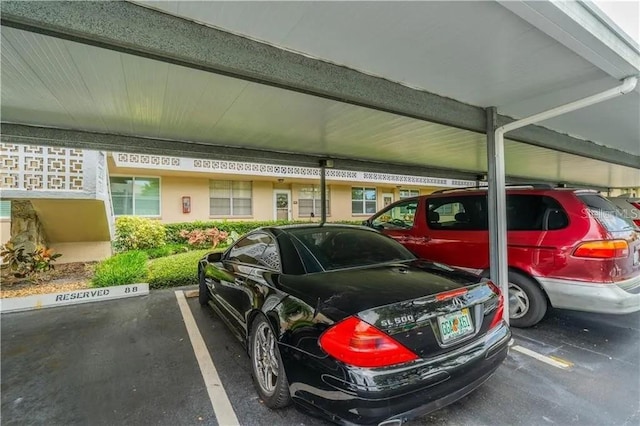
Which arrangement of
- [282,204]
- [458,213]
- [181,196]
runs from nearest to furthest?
1. [458,213]
2. [181,196]
3. [282,204]

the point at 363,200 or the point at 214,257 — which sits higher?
the point at 363,200

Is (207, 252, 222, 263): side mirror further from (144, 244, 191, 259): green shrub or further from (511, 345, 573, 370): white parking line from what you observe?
(144, 244, 191, 259): green shrub

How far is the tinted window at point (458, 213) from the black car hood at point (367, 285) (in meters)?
2.22

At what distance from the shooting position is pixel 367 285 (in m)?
2.26

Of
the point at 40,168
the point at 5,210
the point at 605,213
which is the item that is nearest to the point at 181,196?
the point at 5,210

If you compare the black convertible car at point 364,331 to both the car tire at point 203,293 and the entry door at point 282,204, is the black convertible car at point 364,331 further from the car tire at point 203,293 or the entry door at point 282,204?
the entry door at point 282,204

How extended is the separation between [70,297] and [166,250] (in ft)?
15.9

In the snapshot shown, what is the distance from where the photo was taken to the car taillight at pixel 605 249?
342 centimetres

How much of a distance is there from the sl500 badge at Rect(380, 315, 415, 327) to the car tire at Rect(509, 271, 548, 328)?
9.89 feet

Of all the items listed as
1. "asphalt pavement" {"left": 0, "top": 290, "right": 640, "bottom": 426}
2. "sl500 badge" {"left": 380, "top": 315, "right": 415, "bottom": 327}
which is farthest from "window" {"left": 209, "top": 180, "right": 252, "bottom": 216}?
"sl500 badge" {"left": 380, "top": 315, "right": 415, "bottom": 327}

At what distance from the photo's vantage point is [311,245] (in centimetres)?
296

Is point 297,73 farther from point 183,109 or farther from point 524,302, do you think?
point 524,302

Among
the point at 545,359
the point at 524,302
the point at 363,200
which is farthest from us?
the point at 363,200

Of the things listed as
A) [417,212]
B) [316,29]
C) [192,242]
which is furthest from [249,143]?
[192,242]
